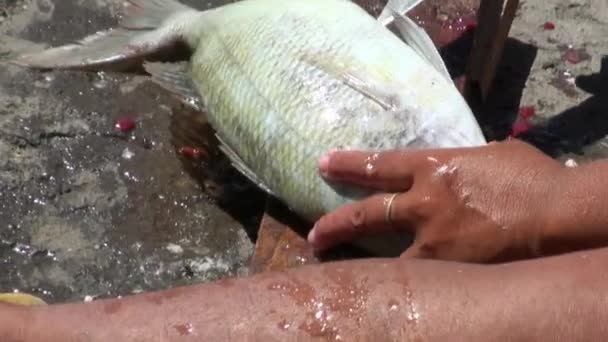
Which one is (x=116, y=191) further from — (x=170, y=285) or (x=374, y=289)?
(x=374, y=289)

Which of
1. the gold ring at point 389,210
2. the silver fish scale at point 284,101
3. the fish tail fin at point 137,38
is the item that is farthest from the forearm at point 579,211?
the fish tail fin at point 137,38

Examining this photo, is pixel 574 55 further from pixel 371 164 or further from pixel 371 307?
pixel 371 307

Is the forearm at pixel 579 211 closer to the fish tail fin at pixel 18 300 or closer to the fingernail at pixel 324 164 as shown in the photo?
the fingernail at pixel 324 164

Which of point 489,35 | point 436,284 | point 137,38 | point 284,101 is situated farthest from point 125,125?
point 436,284

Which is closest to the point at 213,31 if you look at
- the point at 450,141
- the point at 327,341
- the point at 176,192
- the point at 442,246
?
the point at 176,192

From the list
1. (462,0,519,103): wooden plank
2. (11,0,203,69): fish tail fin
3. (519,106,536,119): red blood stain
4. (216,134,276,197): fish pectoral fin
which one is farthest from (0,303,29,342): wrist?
(519,106,536,119): red blood stain

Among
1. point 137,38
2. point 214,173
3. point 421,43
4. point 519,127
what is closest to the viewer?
point 421,43

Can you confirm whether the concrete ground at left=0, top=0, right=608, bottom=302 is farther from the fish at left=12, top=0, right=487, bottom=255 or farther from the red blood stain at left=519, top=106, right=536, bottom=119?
the fish at left=12, top=0, right=487, bottom=255
